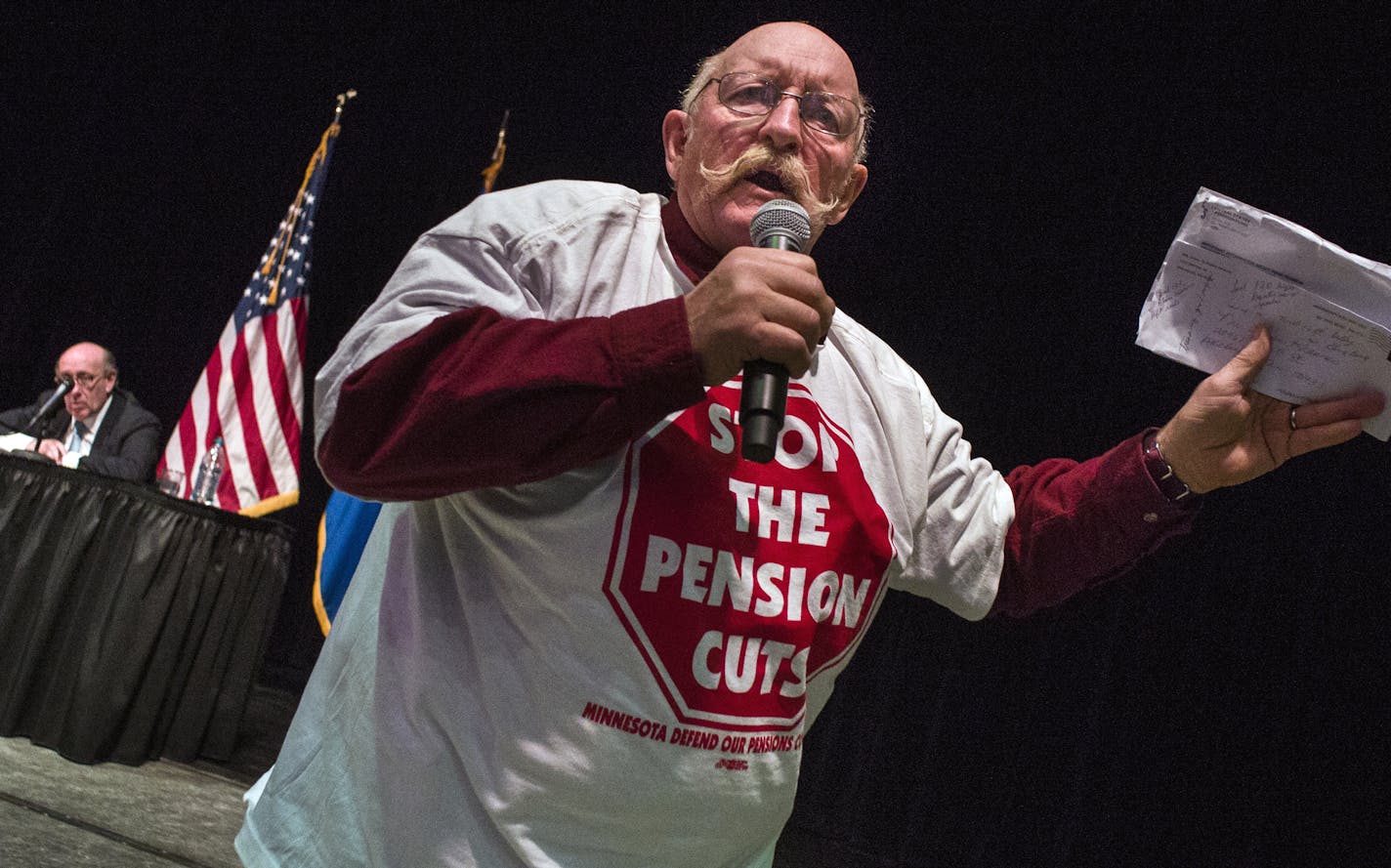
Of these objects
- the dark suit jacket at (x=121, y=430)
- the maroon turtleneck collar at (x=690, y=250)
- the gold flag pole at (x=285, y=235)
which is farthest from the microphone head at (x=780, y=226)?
the dark suit jacket at (x=121, y=430)

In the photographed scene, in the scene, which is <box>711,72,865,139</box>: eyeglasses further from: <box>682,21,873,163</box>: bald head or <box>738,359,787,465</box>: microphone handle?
<box>738,359,787,465</box>: microphone handle

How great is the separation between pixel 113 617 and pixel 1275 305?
10.4 ft

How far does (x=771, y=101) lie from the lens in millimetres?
1028

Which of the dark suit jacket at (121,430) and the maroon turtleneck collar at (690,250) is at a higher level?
the maroon turtleneck collar at (690,250)

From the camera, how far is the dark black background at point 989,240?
3453mm

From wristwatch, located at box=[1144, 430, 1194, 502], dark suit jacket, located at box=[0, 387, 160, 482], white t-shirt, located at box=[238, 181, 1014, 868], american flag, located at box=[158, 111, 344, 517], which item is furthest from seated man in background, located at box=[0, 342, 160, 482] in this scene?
wristwatch, located at box=[1144, 430, 1194, 502]

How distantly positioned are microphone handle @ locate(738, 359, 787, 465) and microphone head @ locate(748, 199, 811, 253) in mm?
189

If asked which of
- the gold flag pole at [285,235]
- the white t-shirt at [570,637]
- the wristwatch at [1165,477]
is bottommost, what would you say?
the white t-shirt at [570,637]

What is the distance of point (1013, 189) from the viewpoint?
3.95m

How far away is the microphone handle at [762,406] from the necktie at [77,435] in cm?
435

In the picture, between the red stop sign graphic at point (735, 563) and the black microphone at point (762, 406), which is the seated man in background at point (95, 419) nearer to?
the red stop sign graphic at point (735, 563)

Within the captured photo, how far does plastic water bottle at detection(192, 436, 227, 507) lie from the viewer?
3572 mm

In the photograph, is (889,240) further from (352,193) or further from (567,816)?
(567,816)

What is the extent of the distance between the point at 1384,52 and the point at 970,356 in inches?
67.7
